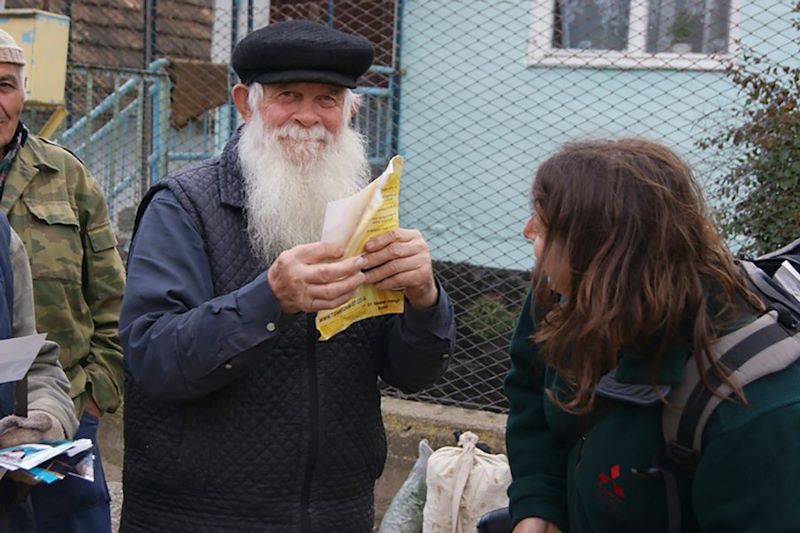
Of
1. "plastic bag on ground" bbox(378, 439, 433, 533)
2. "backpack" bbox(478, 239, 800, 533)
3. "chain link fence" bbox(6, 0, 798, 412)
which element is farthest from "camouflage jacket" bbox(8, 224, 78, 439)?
"chain link fence" bbox(6, 0, 798, 412)

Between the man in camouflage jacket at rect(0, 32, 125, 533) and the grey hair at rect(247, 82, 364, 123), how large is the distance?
935 millimetres

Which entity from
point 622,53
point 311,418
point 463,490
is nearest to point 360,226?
point 311,418

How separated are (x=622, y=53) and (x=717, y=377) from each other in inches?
199

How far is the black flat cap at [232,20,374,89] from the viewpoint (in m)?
2.42

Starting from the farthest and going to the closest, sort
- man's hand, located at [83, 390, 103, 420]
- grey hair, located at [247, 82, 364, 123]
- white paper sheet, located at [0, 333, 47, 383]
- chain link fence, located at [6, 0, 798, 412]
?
1. chain link fence, located at [6, 0, 798, 412]
2. man's hand, located at [83, 390, 103, 420]
3. grey hair, located at [247, 82, 364, 123]
4. white paper sheet, located at [0, 333, 47, 383]

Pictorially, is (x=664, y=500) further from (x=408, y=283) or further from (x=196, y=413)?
(x=196, y=413)

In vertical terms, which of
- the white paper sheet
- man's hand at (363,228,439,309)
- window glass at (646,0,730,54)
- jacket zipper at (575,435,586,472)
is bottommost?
jacket zipper at (575,435,586,472)

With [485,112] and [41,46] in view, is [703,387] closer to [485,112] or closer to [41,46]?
[41,46]

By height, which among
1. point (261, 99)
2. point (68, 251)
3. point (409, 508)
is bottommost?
point (409, 508)

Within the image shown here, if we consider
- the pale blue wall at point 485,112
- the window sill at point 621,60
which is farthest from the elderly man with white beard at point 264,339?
the window sill at point 621,60

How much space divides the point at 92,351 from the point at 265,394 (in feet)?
3.74

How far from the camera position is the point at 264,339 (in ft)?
7.08

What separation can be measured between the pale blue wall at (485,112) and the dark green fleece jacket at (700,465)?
450 centimetres

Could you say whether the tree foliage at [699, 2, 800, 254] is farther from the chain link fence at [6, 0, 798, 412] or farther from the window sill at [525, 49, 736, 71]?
the window sill at [525, 49, 736, 71]
